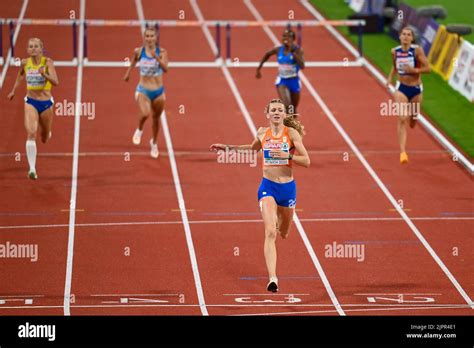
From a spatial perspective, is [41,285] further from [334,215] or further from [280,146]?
[334,215]

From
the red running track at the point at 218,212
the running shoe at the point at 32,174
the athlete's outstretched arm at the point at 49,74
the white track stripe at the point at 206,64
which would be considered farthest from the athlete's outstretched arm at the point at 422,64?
the white track stripe at the point at 206,64

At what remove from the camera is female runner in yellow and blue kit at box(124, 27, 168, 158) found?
71.1ft

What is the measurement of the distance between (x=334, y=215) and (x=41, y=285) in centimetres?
500

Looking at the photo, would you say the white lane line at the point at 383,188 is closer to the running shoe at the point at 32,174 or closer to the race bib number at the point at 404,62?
the race bib number at the point at 404,62

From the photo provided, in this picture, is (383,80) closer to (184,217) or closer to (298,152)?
(184,217)

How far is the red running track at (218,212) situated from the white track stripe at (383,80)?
222 mm

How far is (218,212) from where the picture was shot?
1962 cm

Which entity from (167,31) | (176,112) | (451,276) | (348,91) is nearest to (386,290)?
(451,276)

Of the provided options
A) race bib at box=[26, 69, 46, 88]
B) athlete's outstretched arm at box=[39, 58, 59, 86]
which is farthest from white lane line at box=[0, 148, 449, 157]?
athlete's outstretched arm at box=[39, 58, 59, 86]

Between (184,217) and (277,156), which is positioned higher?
(277,156)

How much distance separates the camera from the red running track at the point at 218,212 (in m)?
16.0

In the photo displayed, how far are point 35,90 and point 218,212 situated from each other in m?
3.45

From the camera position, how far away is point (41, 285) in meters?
16.3

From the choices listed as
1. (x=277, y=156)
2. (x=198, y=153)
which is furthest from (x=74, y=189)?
(x=277, y=156)
